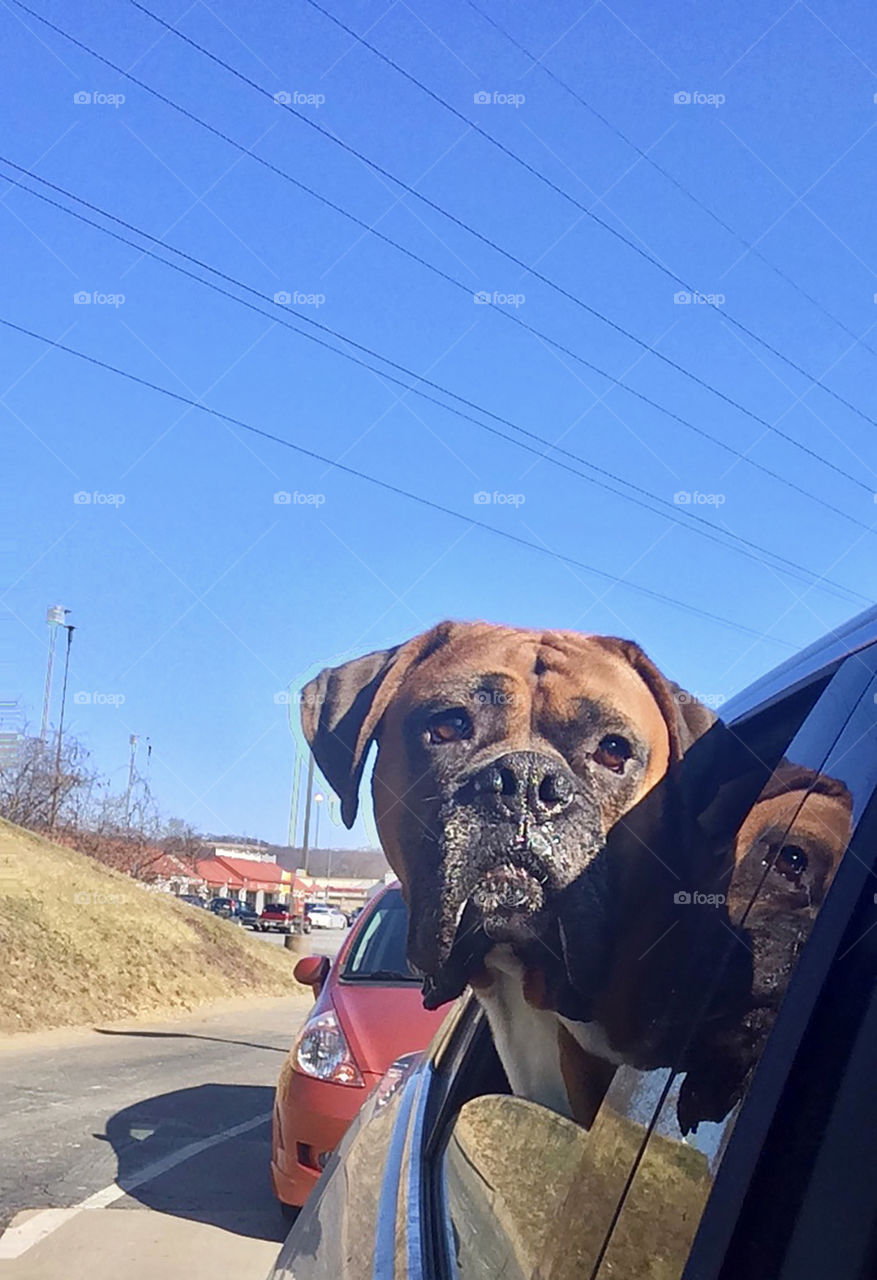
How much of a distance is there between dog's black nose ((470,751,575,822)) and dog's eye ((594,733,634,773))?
0.04 metres

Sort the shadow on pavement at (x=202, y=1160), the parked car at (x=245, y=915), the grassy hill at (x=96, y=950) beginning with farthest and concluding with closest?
the parked car at (x=245, y=915) < the grassy hill at (x=96, y=950) < the shadow on pavement at (x=202, y=1160)

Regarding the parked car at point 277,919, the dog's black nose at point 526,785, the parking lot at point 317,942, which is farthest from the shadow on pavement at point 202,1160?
the parked car at point 277,919

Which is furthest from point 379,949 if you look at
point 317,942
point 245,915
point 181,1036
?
point 245,915

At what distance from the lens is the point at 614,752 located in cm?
126

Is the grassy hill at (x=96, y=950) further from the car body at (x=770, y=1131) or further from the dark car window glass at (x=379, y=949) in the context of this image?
the car body at (x=770, y=1131)

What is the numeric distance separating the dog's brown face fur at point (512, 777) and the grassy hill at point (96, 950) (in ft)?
55.6

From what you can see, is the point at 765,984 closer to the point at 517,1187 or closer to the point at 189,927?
the point at 517,1187

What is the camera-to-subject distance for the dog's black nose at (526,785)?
1221 millimetres

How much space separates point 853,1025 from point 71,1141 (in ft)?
26.8

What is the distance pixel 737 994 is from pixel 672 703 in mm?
317

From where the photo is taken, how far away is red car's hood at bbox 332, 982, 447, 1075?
5.71 meters

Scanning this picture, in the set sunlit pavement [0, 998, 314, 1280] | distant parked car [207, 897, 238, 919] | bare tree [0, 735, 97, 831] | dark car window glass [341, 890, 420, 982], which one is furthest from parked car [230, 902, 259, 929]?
dark car window glass [341, 890, 420, 982]

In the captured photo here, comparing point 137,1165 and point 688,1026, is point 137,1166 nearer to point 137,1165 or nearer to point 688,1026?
point 137,1165

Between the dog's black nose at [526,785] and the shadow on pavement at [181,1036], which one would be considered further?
the shadow on pavement at [181,1036]
